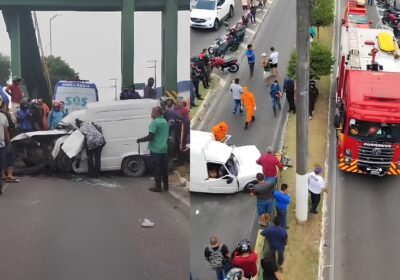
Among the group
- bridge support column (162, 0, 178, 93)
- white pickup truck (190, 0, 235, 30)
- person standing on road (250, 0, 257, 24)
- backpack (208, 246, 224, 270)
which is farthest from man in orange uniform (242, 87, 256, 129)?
bridge support column (162, 0, 178, 93)

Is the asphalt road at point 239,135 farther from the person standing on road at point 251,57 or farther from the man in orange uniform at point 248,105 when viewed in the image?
the person standing on road at point 251,57

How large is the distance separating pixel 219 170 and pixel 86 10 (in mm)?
7478

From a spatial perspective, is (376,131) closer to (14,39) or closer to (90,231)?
(90,231)

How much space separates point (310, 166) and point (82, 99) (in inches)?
360

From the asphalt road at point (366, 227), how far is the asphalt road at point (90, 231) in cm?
588

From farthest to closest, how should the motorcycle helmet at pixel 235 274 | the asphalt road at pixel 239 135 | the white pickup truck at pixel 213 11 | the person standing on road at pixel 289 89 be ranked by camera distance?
the white pickup truck at pixel 213 11, the person standing on road at pixel 289 89, the asphalt road at pixel 239 135, the motorcycle helmet at pixel 235 274

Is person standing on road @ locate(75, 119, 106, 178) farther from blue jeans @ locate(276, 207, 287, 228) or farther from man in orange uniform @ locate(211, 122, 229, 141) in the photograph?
man in orange uniform @ locate(211, 122, 229, 141)

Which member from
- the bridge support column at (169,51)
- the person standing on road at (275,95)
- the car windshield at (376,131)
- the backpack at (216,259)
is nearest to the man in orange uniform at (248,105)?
the person standing on road at (275,95)

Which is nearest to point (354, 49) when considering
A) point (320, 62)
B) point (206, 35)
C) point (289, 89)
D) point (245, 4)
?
point (320, 62)

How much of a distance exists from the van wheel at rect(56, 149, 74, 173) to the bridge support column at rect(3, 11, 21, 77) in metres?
0.40

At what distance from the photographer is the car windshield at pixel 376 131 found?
405 inches

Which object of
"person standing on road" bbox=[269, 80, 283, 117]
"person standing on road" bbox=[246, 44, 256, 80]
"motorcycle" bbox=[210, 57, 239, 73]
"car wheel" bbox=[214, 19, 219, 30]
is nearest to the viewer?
"person standing on road" bbox=[269, 80, 283, 117]

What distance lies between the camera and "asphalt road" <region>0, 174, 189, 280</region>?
2686 millimetres

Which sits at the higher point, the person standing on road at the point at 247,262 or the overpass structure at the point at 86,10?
the overpass structure at the point at 86,10
